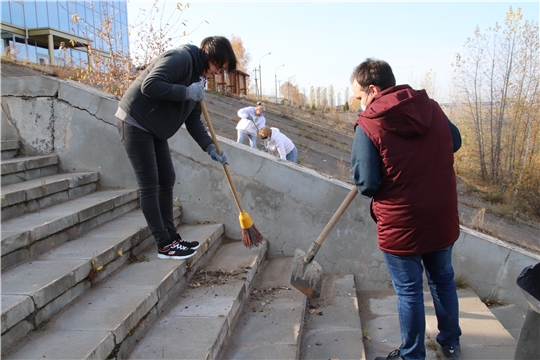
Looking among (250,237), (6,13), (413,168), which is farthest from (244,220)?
(6,13)

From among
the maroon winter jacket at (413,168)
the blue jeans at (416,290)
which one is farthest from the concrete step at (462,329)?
the maroon winter jacket at (413,168)

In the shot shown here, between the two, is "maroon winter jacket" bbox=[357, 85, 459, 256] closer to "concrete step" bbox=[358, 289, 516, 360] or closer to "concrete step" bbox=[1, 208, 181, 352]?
"concrete step" bbox=[358, 289, 516, 360]

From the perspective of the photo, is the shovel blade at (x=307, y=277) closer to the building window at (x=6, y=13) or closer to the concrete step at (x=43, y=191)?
the concrete step at (x=43, y=191)

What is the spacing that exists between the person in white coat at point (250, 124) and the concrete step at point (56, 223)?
212 inches

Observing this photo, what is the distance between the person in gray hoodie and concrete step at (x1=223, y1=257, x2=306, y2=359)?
0.66 metres

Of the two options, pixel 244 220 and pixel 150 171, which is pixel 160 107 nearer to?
pixel 150 171

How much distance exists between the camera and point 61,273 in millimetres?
2367

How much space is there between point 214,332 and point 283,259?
1.69 m

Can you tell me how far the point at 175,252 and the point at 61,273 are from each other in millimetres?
851

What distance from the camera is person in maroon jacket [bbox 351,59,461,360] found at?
2.10 meters

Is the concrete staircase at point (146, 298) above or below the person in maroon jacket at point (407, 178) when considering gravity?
below

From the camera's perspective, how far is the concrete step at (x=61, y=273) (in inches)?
78.7

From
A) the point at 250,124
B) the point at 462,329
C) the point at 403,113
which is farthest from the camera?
the point at 250,124

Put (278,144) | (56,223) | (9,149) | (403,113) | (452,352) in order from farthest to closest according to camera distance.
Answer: (278,144)
(9,149)
(56,223)
(452,352)
(403,113)
